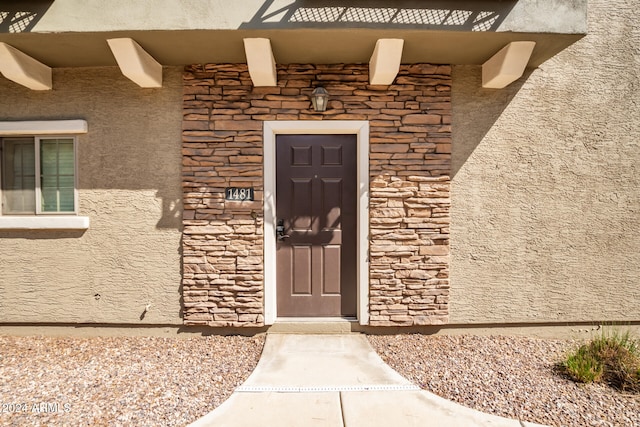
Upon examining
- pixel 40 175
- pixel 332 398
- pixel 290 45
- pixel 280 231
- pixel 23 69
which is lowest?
pixel 332 398

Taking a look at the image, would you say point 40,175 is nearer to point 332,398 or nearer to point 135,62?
point 135,62

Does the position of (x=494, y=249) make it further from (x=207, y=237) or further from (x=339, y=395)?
(x=207, y=237)

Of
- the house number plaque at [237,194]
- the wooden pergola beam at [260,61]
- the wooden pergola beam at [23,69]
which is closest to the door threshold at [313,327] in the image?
the house number plaque at [237,194]

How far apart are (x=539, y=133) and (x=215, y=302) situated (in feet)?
13.7

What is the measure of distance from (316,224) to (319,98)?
55.7 inches

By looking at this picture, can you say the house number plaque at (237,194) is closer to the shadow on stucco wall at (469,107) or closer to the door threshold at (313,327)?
the door threshold at (313,327)

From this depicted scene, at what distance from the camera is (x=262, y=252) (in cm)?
386

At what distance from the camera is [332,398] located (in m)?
2.75

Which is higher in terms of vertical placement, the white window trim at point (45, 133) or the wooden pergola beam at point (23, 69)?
the wooden pergola beam at point (23, 69)

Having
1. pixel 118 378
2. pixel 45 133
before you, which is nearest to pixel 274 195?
pixel 118 378

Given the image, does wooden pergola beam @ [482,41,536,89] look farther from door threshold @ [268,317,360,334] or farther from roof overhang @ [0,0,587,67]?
door threshold @ [268,317,360,334]

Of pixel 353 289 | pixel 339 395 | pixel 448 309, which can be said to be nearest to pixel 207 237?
pixel 353 289

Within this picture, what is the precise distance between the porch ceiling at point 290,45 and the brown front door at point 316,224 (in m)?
0.93

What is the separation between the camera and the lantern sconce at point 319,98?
3648 mm
